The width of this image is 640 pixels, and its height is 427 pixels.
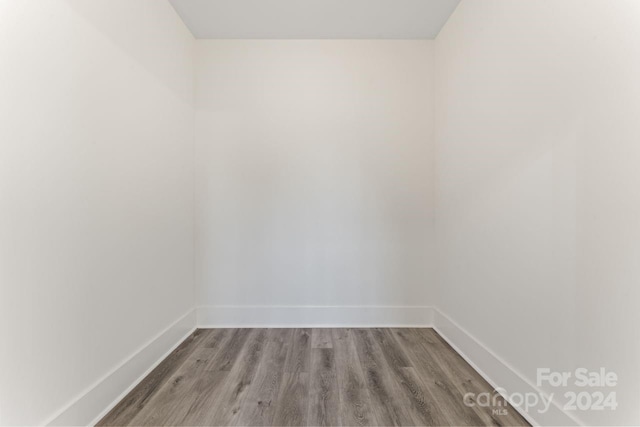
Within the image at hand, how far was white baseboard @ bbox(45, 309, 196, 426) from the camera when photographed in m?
1.36

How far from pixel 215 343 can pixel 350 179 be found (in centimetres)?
177

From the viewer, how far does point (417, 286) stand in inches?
108

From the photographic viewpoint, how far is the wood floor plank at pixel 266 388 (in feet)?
4.94

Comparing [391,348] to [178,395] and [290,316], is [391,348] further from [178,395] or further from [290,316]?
[178,395]

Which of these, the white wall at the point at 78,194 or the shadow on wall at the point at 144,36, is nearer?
the white wall at the point at 78,194

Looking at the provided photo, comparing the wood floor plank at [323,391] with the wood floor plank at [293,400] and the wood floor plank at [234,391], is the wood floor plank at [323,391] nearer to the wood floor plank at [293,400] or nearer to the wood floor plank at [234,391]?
the wood floor plank at [293,400]

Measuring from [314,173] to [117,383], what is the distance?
78.5 inches

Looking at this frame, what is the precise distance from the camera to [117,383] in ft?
5.42

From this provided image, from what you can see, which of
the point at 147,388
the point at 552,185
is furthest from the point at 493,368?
the point at 147,388

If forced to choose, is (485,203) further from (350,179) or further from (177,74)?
(177,74)

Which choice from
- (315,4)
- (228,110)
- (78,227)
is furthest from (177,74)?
(78,227)

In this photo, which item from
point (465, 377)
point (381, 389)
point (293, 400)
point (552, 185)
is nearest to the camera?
point (552, 185)

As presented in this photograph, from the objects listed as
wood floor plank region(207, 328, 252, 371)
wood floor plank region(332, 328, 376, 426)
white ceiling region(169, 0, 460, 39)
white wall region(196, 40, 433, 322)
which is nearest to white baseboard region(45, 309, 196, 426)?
wood floor plank region(207, 328, 252, 371)

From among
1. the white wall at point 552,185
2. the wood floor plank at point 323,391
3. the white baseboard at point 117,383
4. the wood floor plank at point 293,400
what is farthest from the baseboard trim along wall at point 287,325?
the wood floor plank at point 293,400
